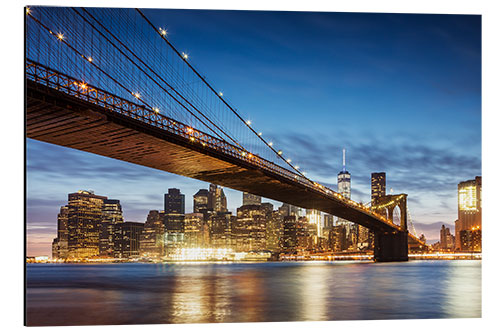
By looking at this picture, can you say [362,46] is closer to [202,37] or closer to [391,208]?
[202,37]

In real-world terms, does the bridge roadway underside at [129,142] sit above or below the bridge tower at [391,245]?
above

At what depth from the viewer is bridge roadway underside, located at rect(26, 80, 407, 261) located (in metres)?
15.7

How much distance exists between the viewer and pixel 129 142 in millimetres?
20234

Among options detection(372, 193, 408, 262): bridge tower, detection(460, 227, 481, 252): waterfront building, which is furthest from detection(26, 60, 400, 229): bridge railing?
detection(460, 227, 481, 252): waterfront building

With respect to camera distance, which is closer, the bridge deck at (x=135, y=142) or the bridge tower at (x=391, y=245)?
the bridge deck at (x=135, y=142)

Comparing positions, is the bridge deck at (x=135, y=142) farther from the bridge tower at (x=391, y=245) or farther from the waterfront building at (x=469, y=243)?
the waterfront building at (x=469, y=243)

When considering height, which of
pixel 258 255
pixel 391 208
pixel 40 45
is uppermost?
pixel 40 45

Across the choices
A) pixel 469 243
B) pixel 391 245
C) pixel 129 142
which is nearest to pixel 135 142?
pixel 129 142

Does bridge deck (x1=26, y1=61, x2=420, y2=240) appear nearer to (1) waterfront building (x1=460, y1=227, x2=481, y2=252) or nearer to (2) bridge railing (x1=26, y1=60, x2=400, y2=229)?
(2) bridge railing (x1=26, y1=60, x2=400, y2=229)

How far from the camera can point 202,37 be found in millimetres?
15688

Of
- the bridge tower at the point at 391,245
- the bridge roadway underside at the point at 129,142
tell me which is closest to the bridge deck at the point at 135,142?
the bridge roadway underside at the point at 129,142

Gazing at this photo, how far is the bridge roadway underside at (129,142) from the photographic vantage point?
15.7m

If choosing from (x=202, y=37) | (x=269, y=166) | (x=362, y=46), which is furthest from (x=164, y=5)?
(x=269, y=166)

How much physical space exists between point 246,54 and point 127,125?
4919 mm
